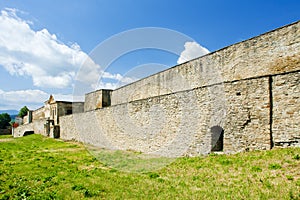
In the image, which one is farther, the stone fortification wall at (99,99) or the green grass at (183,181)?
the stone fortification wall at (99,99)

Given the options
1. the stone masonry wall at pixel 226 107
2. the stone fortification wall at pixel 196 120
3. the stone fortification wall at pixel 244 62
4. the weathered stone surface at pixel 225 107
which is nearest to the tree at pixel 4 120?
the weathered stone surface at pixel 225 107

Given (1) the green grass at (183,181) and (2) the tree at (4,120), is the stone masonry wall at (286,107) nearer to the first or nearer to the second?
(1) the green grass at (183,181)

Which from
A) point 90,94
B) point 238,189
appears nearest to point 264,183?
point 238,189

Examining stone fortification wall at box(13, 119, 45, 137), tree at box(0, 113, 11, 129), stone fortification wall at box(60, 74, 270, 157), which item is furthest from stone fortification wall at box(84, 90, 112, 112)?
tree at box(0, 113, 11, 129)

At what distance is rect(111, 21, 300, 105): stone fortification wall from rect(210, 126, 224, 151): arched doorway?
4.08 metres

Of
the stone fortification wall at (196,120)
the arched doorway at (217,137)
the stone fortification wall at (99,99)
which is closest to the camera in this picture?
the stone fortification wall at (196,120)

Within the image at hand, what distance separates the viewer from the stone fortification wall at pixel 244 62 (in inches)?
412

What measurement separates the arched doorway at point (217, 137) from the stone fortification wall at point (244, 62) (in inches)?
161

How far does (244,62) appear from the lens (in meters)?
12.5

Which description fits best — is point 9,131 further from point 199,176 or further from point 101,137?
point 199,176

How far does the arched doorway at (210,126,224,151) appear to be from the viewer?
9.74 metres

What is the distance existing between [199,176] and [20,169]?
A: 21.7 feet

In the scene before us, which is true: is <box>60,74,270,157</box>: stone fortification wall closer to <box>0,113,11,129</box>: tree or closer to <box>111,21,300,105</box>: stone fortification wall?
<box>111,21,300,105</box>: stone fortification wall

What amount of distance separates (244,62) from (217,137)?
5052 mm
